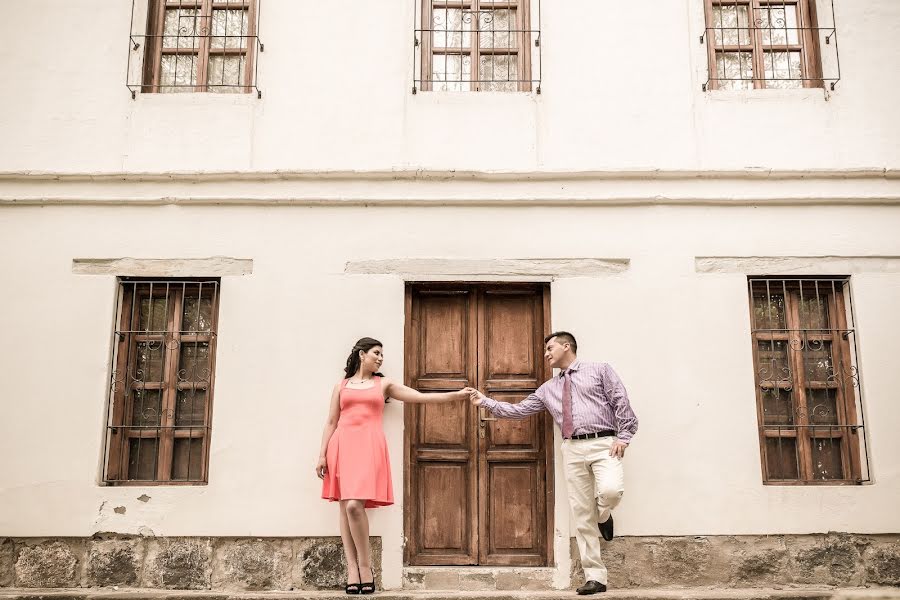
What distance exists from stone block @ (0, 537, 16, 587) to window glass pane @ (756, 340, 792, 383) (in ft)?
19.2

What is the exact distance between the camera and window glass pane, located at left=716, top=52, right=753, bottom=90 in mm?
6469

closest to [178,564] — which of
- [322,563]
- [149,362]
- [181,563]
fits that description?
[181,563]

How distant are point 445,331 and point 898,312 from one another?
11.6 ft

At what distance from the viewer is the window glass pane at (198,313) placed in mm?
6107

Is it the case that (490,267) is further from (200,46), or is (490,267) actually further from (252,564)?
(200,46)

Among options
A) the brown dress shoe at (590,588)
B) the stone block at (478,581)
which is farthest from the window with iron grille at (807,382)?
the stone block at (478,581)

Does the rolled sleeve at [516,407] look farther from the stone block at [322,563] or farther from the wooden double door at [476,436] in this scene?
the stone block at [322,563]

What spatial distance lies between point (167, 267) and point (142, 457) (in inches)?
59.4

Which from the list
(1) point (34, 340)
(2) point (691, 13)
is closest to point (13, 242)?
(1) point (34, 340)

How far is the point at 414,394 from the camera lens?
18.2 feet


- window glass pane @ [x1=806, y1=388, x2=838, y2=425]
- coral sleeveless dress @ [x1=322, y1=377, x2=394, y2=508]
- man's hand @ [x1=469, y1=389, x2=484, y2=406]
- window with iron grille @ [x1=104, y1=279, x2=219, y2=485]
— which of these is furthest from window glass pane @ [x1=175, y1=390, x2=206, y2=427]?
window glass pane @ [x1=806, y1=388, x2=838, y2=425]

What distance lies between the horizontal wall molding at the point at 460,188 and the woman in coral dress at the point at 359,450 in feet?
4.43

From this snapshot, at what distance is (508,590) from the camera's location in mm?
5629

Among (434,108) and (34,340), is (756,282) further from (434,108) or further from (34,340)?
(34,340)
